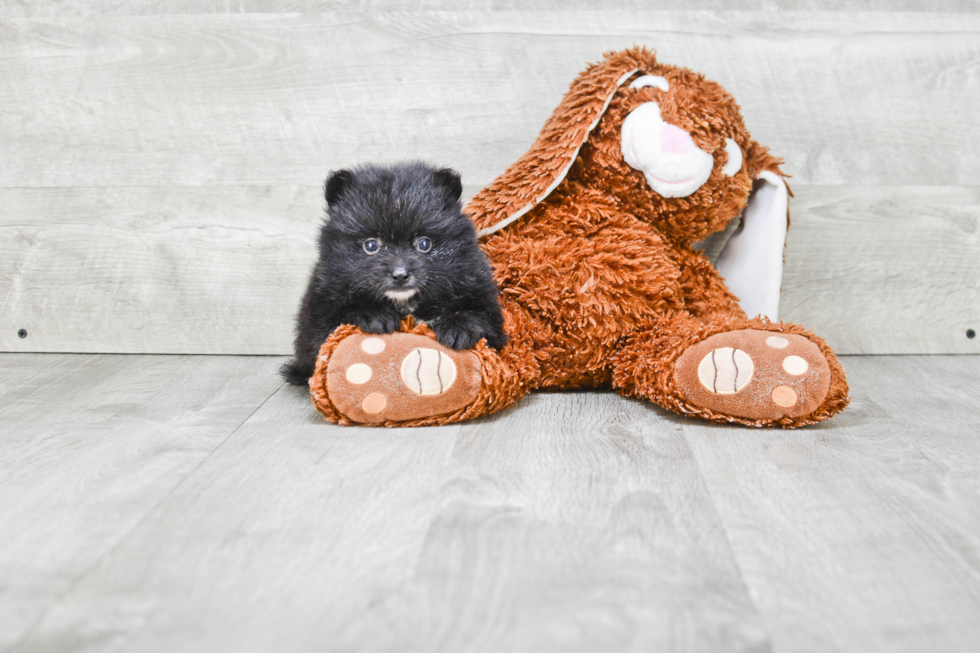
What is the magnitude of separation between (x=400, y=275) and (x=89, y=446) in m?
0.49

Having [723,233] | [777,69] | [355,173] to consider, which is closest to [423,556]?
[355,173]

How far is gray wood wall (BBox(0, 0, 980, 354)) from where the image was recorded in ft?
5.18

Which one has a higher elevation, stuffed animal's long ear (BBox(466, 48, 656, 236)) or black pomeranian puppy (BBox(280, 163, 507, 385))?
stuffed animal's long ear (BBox(466, 48, 656, 236))

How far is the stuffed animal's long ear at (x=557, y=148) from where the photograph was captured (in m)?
1.28

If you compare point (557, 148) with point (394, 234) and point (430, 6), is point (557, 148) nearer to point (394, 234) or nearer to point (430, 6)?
point (394, 234)

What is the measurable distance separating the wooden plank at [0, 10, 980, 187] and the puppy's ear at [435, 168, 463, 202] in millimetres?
456

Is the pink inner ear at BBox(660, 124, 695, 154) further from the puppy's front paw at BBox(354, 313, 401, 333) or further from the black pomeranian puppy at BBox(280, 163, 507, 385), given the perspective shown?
the puppy's front paw at BBox(354, 313, 401, 333)

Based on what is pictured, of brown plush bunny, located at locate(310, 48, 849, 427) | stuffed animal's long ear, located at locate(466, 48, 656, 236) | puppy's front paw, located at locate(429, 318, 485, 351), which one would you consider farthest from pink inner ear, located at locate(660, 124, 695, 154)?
puppy's front paw, located at locate(429, 318, 485, 351)

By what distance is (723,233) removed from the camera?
1.55m

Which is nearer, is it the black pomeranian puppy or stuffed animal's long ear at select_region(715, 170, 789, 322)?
the black pomeranian puppy

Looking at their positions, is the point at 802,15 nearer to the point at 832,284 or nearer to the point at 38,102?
the point at 832,284

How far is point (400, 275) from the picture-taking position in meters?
1.08

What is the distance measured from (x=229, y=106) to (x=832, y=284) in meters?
1.35

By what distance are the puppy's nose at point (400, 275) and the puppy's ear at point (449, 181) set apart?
159 mm
